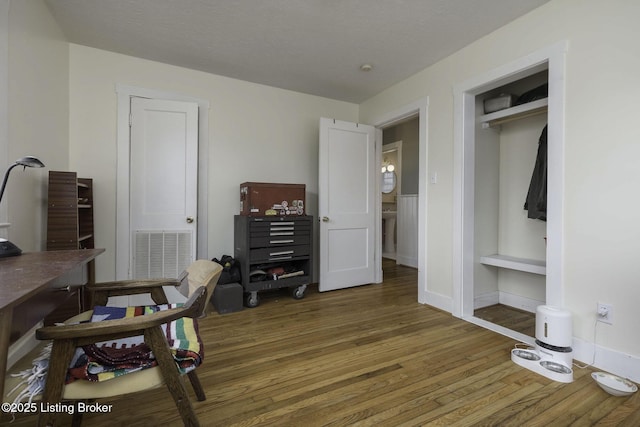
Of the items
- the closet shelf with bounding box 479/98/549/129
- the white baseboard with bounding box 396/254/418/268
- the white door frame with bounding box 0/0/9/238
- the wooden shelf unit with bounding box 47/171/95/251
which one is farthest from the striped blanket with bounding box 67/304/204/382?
the white baseboard with bounding box 396/254/418/268

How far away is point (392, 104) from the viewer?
3559 mm

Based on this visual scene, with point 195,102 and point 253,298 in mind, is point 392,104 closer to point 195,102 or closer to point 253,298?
point 195,102

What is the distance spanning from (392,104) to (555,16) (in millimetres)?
1691

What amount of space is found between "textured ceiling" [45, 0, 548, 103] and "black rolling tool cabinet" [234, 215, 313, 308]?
1633 millimetres

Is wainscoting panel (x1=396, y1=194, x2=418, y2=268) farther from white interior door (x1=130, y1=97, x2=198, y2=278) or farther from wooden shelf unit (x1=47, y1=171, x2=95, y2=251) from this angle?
wooden shelf unit (x1=47, y1=171, x2=95, y2=251)

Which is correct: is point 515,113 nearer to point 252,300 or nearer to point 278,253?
point 278,253

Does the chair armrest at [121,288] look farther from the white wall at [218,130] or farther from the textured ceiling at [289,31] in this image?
the textured ceiling at [289,31]

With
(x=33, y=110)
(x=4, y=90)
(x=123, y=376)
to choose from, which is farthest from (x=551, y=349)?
(x=33, y=110)

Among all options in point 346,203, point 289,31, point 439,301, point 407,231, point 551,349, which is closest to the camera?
point 551,349

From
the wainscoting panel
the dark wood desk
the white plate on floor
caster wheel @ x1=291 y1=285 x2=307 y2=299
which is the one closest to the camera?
the dark wood desk

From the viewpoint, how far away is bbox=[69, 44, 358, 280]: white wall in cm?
283

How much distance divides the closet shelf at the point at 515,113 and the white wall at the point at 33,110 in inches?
146

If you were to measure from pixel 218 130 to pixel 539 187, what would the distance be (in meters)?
3.28

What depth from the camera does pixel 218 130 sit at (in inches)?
132
